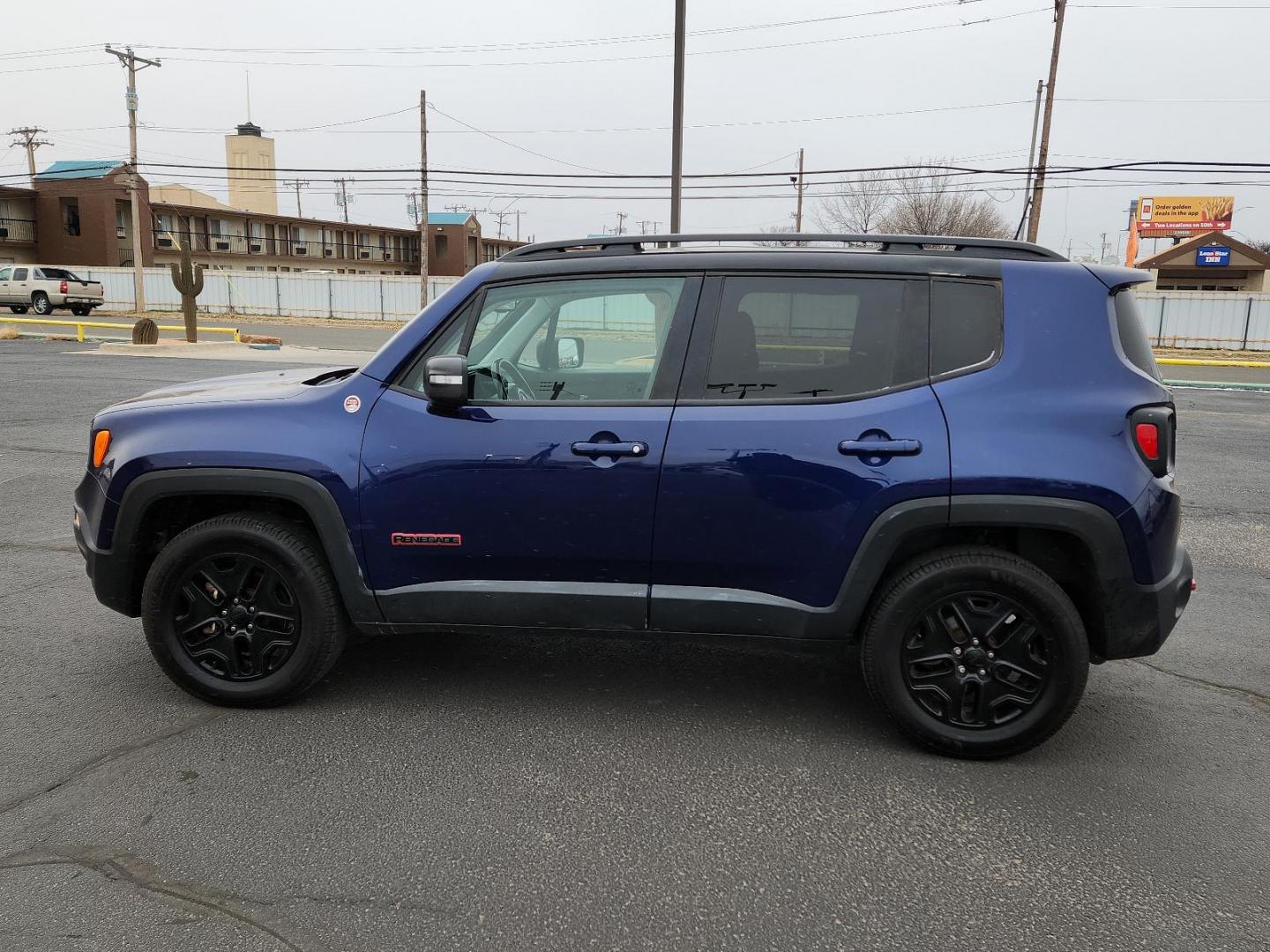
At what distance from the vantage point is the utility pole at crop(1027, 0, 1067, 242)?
28547 millimetres

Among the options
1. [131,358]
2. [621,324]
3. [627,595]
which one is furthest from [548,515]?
[131,358]

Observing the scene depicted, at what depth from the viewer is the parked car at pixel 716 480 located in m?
3.30

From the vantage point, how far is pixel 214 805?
3.08m

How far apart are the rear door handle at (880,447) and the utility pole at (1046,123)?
28231mm

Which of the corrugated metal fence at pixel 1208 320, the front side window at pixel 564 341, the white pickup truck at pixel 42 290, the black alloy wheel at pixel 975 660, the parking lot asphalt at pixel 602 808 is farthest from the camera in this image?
the white pickup truck at pixel 42 290

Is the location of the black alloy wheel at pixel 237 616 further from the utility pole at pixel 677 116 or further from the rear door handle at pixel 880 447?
the utility pole at pixel 677 116

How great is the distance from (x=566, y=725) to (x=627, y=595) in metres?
0.61

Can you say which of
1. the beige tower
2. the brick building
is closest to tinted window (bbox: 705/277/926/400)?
the brick building

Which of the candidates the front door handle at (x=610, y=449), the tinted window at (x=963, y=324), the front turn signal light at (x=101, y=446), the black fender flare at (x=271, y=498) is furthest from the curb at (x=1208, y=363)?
the front turn signal light at (x=101, y=446)

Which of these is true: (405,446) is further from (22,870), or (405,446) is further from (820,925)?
(820,925)

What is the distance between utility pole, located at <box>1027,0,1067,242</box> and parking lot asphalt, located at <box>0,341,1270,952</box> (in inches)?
1090

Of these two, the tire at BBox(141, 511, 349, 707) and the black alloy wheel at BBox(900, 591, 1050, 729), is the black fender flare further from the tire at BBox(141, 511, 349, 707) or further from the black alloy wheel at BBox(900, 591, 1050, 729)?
the black alloy wheel at BBox(900, 591, 1050, 729)

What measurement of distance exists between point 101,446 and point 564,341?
1.92 metres

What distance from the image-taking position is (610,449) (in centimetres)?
342
